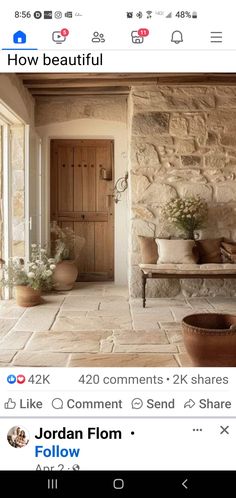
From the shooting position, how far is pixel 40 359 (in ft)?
7.51

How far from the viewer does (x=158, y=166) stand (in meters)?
4.00

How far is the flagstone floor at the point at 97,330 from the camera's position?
2.29m

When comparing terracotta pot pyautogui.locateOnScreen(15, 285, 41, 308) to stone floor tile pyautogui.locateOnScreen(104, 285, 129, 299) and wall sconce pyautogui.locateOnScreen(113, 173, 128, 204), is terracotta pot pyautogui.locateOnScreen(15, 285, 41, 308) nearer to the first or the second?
stone floor tile pyautogui.locateOnScreen(104, 285, 129, 299)

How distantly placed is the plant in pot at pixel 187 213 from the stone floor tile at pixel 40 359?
5.95 ft

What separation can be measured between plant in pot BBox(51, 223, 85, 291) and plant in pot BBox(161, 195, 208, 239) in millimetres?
913

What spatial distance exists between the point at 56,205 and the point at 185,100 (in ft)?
5.10

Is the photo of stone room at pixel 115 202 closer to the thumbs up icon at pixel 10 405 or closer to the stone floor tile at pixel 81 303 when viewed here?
the stone floor tile at pixel 81 303

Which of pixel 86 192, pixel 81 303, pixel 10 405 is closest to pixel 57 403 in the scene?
pixel 10 405

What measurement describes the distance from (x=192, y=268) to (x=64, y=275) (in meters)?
1.16

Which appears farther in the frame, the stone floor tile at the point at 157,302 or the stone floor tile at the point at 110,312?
the stone floor tile at the point at 157,302

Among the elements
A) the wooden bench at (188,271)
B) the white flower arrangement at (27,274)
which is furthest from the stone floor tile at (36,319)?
the wooden bench at (188,271)

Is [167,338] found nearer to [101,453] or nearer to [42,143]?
[101,453]
